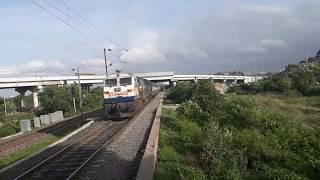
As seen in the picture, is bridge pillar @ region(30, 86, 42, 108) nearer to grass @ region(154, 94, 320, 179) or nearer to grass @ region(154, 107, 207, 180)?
grass @ region(154, 94, 320, 179)

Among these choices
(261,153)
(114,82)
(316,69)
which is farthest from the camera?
(316,69)

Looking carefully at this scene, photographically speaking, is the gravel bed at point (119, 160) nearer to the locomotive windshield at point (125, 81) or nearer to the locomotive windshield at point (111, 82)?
the locomotive windshield at point (125, 81)

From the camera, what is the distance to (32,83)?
92.9m

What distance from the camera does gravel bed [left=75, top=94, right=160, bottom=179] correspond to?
14617mm

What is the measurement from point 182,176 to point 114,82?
2299 centimetres

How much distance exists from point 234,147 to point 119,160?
537cm

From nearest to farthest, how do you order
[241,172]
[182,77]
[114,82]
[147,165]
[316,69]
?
[147,165]
[241,172]
[114,82]
[316,69]
[182,77]

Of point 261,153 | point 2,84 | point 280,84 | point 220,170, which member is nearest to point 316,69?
point 280,84

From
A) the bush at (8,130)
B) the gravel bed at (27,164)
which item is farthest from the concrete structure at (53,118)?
the gravel bed at (27,164)

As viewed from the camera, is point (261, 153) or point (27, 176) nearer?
point (27, 176)

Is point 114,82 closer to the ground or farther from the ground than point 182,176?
farther from the ground

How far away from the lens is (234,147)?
20.0m

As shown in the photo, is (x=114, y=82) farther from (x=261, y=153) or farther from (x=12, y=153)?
(x=261, y=153)

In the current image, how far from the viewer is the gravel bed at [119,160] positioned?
14.6 m
